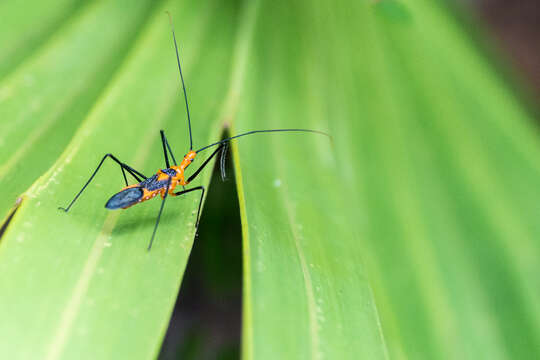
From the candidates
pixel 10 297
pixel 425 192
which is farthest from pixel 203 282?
pixel 10 297

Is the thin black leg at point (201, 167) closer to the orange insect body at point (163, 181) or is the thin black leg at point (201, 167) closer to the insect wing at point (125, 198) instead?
the orange insect body at point (163, 181)

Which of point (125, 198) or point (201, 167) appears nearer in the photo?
point (125, 198)

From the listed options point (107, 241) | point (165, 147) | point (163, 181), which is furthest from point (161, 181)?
point (107, 241)

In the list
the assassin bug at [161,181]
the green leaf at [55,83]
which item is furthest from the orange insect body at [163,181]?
the green leaf at [55,83]

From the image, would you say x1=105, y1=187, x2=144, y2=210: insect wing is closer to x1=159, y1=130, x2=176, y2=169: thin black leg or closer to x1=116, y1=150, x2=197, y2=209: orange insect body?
x1=116, y1=150, x2=197, y2=209: orange insect body

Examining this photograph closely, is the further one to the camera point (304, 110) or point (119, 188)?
point (304, 110)

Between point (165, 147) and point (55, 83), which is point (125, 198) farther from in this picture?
point (55, 83)

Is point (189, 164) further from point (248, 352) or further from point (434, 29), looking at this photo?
point (434, 29)
